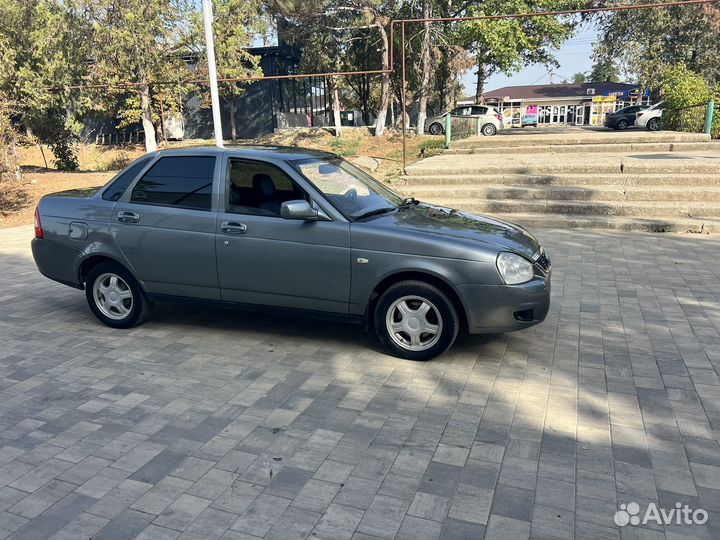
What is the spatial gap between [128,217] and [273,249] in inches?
60.6

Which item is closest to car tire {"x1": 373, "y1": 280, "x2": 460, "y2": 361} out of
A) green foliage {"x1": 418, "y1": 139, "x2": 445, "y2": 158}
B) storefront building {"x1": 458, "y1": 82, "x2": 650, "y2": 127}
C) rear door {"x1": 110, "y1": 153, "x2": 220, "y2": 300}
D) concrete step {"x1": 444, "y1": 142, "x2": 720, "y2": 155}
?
rear door {"x1": 110, "y1": 153, "x2": 220, "y2": 300}

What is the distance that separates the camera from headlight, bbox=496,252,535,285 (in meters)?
4.21

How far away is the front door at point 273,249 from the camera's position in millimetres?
4484

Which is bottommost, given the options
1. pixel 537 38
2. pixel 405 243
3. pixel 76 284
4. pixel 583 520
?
pixel 583 520

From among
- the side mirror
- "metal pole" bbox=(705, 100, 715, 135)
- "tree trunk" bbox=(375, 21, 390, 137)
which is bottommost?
the side mirror

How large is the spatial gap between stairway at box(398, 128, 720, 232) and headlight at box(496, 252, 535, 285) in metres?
6.24

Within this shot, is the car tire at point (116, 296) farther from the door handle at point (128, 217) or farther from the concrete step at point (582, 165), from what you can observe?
the concrete step at point (582, 165)

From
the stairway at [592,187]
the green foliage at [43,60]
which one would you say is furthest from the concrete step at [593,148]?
the green foliage at [43,60]

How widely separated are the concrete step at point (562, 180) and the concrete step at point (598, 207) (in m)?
0.88

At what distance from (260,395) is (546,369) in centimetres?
225

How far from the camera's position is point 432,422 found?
3559mm

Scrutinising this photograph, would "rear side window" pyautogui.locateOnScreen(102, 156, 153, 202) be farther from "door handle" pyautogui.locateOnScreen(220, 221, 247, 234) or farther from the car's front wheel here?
the car's front wheel

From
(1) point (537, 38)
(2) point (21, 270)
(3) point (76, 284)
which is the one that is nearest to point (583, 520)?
(3) point (76, 284)

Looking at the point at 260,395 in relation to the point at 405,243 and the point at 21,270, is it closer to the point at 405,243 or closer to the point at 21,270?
the point at 405,243
